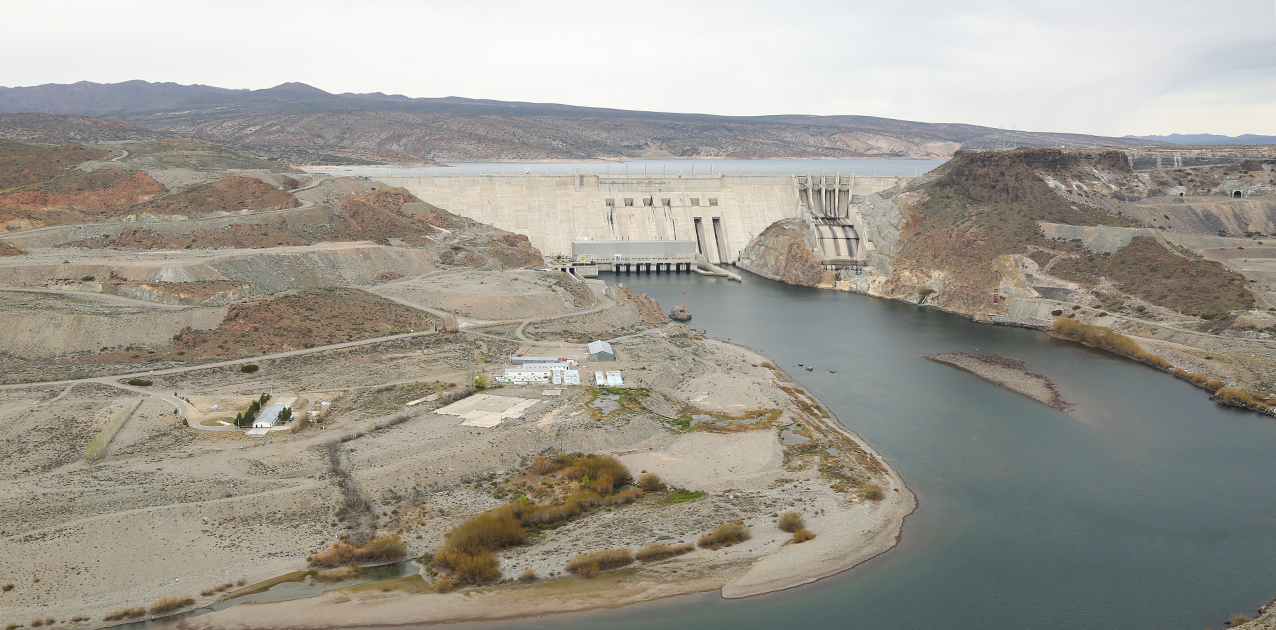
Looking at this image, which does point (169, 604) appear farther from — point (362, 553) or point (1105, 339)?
point (1105, 339)

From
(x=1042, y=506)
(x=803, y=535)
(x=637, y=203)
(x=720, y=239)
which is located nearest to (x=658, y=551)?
(x=803, y=535)

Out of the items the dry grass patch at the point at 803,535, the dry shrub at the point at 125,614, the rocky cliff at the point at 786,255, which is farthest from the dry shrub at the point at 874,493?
the rocky cliff at the point at 786,255

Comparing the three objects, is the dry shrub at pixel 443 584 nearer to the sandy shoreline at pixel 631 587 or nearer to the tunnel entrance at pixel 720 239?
the sandy shoreline at pixel 631 587

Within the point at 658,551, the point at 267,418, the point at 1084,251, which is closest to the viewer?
the point at 658,551

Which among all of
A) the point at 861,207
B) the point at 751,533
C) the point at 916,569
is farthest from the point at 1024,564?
the point at 861,207

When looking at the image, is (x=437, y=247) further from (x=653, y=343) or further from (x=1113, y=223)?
(x=1113, y=223)
